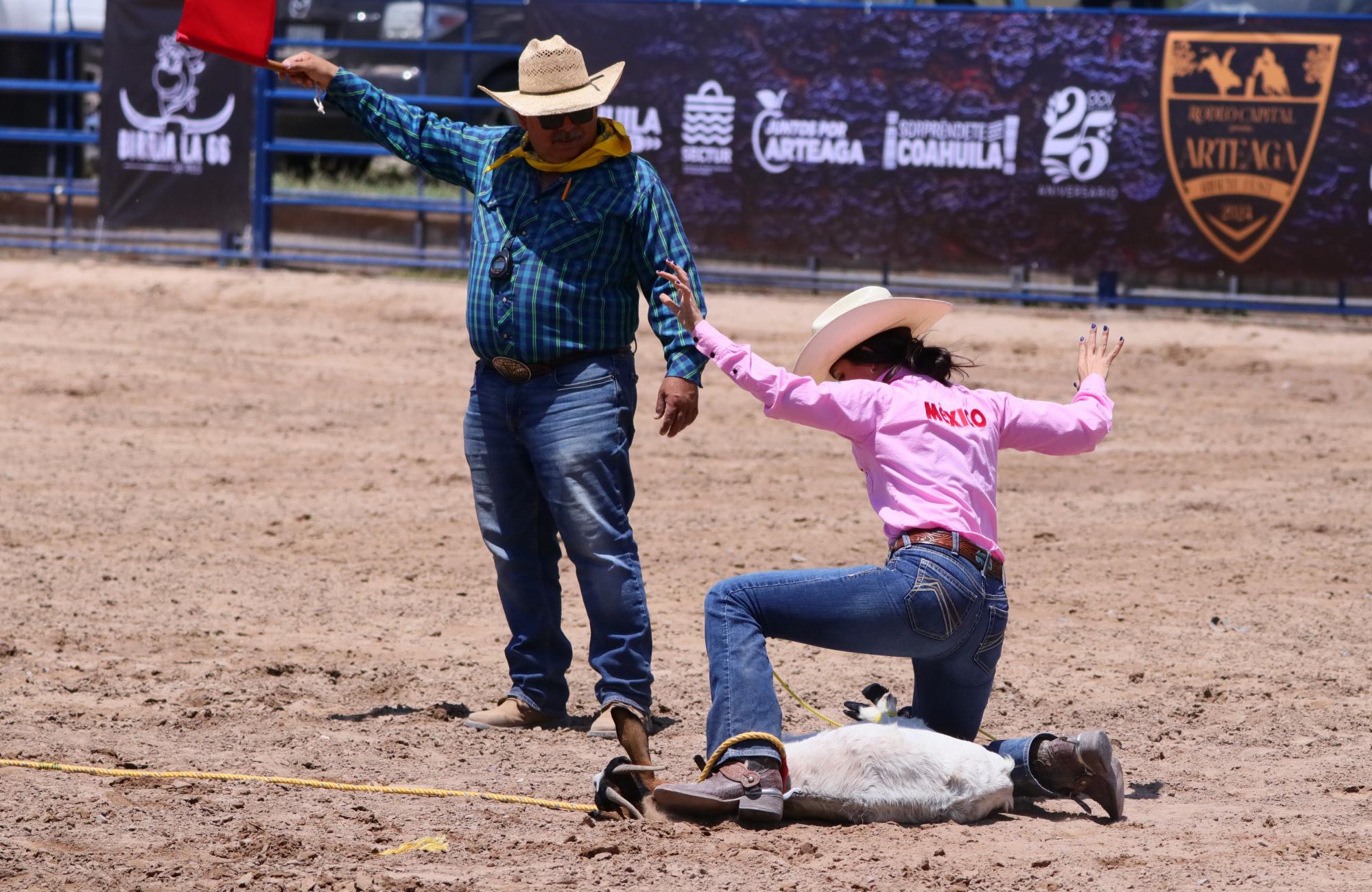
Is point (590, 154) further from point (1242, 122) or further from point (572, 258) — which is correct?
point (1242, 122)

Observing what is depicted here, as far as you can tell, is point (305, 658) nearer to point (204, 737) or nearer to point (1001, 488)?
point (204, 737)

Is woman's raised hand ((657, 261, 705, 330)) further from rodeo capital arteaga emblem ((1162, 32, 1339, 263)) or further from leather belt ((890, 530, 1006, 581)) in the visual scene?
rodeo capital arteaga emblem ((1162, 32, 1339, 263))

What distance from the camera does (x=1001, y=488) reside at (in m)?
8.94

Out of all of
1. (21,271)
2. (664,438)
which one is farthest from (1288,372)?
(21,271)

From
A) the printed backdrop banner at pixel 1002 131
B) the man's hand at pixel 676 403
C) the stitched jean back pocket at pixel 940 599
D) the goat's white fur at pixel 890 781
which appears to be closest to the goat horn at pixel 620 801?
the goat's white fur at pixel 890 781

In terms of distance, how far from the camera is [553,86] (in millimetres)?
4875

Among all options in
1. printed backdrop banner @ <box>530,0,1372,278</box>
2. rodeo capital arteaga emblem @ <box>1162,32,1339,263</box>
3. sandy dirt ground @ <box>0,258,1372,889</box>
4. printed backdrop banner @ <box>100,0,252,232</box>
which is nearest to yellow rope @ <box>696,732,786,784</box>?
sandy dirt ground @ <box>0,258,1372,889</box>

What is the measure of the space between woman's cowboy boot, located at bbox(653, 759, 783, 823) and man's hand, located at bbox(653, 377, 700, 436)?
1034 mm

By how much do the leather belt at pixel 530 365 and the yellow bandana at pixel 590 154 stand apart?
55 centimetres

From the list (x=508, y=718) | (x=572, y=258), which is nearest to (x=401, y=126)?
(x=572, y=258)

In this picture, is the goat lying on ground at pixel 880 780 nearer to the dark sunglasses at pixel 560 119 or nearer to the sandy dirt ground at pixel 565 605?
the sandy dirt ground at pixel 565 605

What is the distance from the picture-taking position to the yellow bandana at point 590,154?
4.90 meters

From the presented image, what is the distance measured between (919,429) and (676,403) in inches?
33.4

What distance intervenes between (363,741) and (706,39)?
368 inches
